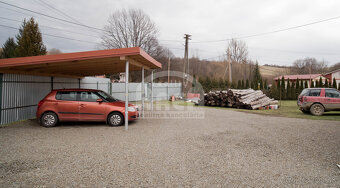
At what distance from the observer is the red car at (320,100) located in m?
11.8

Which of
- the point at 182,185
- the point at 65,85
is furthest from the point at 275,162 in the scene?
the point at 65,85

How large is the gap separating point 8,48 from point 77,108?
112ft

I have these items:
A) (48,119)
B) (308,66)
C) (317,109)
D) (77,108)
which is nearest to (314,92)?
(317,109)

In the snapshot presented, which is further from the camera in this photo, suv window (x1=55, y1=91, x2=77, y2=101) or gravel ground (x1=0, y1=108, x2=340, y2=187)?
suv window (x1=55, y1=91, x2=77, y2=101)

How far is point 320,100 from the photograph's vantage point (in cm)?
1198

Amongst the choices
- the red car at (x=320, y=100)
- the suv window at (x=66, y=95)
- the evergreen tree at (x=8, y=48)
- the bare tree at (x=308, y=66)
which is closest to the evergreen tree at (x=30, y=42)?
the evergreen tree at (x=8, y=48)

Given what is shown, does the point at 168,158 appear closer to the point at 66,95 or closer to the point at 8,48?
the point at 66,95

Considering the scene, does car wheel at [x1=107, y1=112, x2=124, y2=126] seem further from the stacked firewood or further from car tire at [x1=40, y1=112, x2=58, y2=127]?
the stacked firewood

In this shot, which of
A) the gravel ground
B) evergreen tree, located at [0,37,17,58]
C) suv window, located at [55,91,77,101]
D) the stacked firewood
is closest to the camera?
the gravel ground

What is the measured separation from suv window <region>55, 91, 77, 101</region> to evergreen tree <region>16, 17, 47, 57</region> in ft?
78.7

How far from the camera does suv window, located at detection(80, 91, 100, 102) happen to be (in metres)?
8.58

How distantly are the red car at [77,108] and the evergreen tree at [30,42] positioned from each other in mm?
24010

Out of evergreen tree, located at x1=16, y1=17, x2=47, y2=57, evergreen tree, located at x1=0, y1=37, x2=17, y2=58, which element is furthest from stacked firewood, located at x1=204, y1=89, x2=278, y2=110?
evergreen tree, located at x1=0, y1=37, x2=17, y2=58

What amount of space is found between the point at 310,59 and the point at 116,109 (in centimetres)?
7462
